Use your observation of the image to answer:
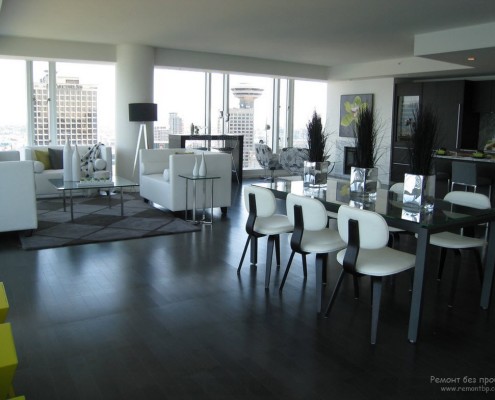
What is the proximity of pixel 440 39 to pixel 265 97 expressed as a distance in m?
5.89

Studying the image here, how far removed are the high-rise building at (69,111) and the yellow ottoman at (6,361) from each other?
8.82 metres

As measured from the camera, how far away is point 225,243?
5766mm

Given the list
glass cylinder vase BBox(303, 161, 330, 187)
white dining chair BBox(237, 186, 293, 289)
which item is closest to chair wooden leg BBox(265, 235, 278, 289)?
white dining chair BBox(237, 186, 293, 289)

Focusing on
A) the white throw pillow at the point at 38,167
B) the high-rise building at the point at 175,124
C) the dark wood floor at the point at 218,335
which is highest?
the high-rise building at the point at 175,124

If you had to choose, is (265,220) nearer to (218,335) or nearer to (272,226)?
(272,226)

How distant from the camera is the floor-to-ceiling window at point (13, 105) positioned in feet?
31.0

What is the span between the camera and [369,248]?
330 cm

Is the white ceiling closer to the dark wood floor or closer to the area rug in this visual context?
the area rug

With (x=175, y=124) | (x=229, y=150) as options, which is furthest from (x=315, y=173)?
(x=175, y=124)

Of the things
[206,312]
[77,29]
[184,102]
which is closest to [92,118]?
[184,102]

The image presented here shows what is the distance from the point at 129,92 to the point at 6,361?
807 centimetres

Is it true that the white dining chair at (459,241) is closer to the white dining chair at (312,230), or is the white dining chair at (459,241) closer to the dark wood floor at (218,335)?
the dark wood floor at (218,335)

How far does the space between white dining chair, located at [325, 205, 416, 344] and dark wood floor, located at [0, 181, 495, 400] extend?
373mm

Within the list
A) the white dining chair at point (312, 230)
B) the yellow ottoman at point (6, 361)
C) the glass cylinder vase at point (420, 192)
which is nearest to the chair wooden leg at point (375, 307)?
the white dining chair at point (312, 230)
